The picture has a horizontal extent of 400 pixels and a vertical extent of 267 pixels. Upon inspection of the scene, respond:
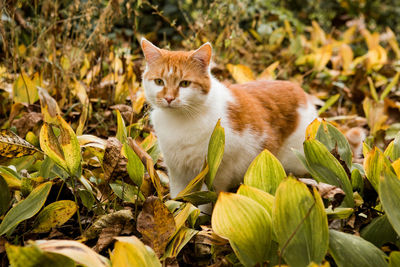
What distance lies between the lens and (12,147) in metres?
1.71

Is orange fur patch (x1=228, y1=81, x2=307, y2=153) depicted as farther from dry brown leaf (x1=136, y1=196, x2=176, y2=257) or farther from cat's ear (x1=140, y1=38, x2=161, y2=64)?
dry brown leaf (x1=136, y1=196, x2=176, y2=257)

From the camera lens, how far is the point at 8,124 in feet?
8.63

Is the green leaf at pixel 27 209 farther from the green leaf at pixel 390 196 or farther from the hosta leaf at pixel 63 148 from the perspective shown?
the green leaf at pixel 390 196

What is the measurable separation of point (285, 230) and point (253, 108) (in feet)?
3.72

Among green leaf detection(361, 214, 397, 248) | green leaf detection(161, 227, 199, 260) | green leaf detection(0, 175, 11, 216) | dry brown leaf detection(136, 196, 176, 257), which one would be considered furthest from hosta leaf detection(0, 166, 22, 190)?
green leaf detection(361, 214, 397, 248)

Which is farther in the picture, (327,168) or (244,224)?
(327,168)

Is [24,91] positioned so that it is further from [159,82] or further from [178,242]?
[178,242]

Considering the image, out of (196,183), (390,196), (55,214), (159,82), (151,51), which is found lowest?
(55,214)

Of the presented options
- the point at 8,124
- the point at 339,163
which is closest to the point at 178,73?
the point at 339,163

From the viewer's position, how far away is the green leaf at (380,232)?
1.43m

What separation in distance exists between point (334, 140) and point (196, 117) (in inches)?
27.2

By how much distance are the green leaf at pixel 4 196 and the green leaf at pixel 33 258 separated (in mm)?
584

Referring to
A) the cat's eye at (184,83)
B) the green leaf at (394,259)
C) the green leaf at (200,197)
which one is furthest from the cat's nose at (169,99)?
the green leaf at (394,259)

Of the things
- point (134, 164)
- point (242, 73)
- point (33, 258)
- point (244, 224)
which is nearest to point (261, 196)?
point (244, 224)
